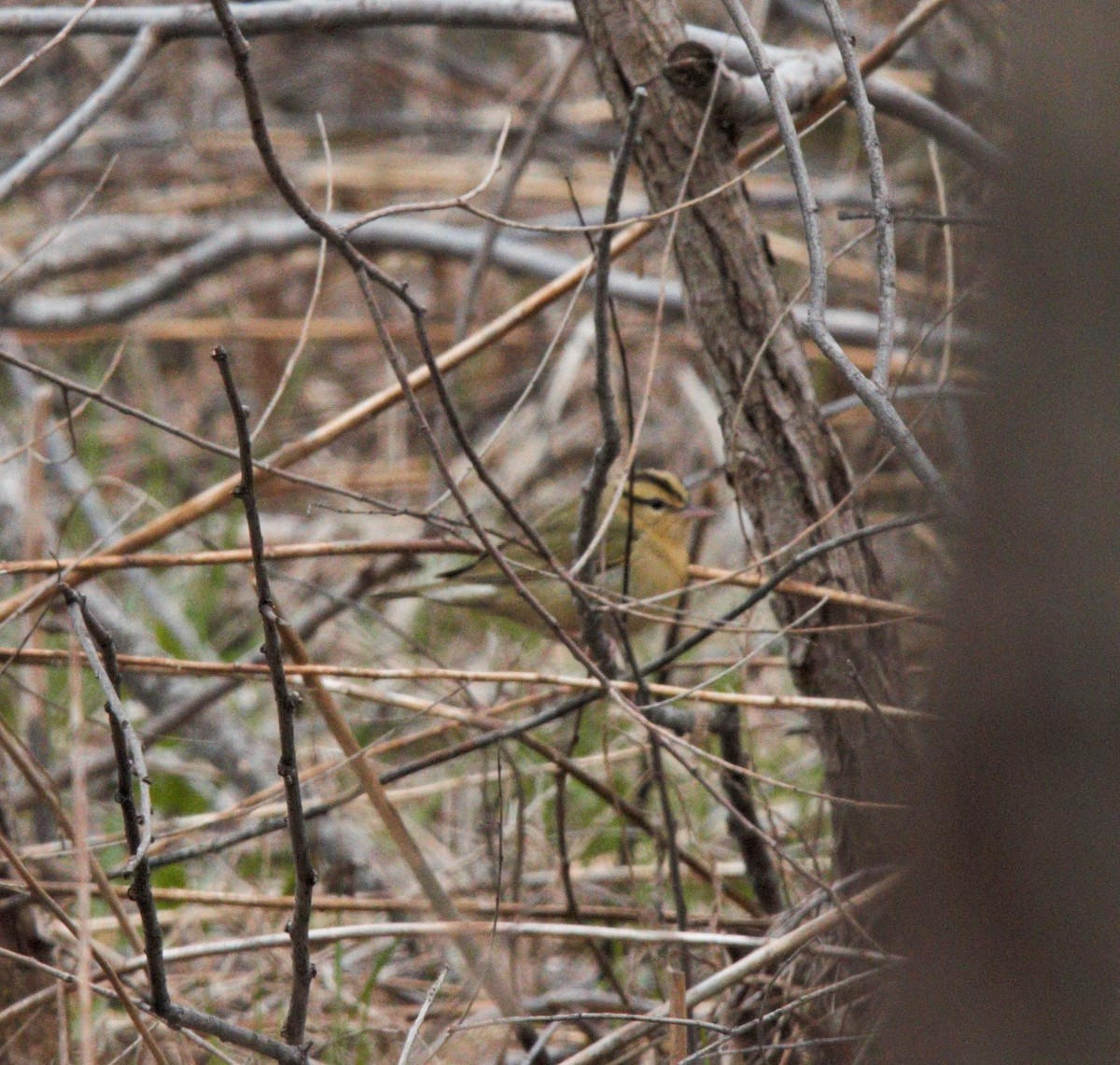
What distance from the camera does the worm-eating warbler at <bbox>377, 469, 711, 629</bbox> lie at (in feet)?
14.0

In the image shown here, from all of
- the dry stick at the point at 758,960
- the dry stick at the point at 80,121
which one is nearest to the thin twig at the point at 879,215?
the dry stick at the point at 758,960

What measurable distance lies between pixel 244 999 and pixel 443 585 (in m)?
1.57

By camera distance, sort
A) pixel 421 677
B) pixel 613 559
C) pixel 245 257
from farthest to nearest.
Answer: pixel 245 257
pixel 613 559
pixel 421 677

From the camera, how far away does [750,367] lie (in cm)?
257

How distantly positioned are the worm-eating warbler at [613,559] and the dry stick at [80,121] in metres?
1.66

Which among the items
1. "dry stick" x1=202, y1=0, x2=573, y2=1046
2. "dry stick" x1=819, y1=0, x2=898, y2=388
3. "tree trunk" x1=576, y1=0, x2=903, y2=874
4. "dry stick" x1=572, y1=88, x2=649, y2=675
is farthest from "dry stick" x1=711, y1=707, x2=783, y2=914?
"dry stick" x1=819, y1=0, x2=898, y2=388

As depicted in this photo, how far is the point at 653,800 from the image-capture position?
136 inches

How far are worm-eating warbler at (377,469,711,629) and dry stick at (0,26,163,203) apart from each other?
5.46 feet

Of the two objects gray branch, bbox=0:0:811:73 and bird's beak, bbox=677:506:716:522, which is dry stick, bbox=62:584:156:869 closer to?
gray branch, bbox=0:0:811:73

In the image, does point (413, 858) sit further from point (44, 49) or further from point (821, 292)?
point (44, 49)

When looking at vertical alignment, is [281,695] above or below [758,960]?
above

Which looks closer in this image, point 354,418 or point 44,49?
point 44,49

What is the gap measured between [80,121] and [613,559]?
1908 millimetres

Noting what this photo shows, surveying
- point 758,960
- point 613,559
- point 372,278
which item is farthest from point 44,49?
point 613,559
